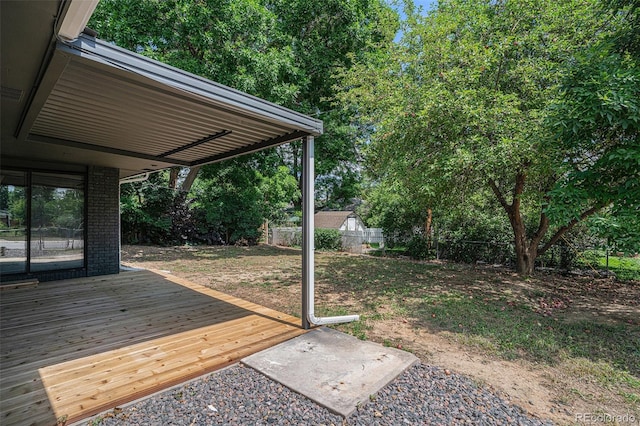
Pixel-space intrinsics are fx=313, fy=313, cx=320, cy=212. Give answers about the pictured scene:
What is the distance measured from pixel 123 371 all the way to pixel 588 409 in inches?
153

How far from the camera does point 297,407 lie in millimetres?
2334

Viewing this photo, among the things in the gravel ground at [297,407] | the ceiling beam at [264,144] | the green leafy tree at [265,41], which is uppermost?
the green leafy tree at [265,41]

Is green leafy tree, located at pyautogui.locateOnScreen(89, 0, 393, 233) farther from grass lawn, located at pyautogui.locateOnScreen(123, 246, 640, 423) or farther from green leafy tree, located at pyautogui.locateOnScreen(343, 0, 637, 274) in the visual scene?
grass lawn, located at pyautogui.locateOnScreen(123, 246, 640, 423)

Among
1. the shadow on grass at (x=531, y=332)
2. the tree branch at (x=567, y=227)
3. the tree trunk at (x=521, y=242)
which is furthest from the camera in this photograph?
the tree trunk at (x=521, y=242)

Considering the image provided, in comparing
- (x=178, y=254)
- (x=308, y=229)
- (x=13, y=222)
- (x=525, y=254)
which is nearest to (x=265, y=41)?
(x=178, y=254)

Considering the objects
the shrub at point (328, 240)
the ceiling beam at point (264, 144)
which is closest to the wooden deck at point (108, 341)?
the ceiling beam at point (264, 144)

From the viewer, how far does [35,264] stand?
622cm

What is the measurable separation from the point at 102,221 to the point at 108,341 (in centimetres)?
456

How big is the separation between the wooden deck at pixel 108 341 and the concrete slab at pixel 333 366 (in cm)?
31

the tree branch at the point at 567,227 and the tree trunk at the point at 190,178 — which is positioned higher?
the tree trunk at the point at 190,178

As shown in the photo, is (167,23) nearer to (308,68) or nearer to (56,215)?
(308,68)

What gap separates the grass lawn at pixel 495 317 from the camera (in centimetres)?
284

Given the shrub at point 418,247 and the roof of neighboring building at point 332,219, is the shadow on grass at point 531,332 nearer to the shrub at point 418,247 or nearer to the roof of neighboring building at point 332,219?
the shrub at point 418,247

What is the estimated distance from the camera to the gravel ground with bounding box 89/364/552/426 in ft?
7.18
